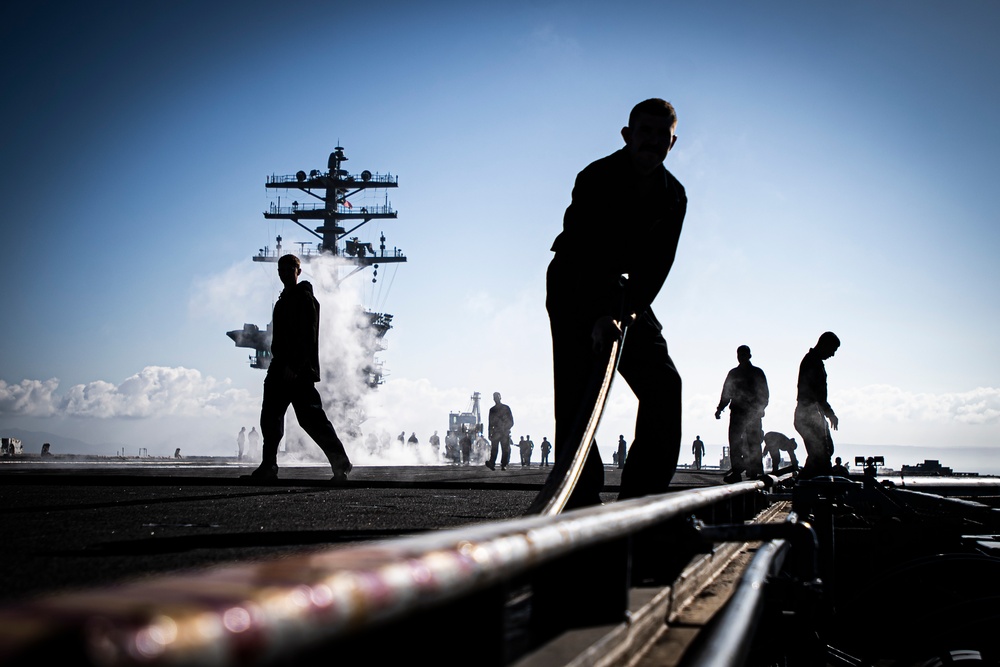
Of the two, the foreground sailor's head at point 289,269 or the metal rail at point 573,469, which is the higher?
the foreground sailor's head at point 289,269

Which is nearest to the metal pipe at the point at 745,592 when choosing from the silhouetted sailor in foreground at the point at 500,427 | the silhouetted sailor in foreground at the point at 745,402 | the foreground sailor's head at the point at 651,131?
the foreground sailor's head at the point at 651,131

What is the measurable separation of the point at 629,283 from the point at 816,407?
8.54 m

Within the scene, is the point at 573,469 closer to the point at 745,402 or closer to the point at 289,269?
the point at 289,269

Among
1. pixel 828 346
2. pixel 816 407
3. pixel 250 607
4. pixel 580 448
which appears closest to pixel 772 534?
Answer: pixel 580 448

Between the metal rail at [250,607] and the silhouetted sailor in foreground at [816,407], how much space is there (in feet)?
36.2

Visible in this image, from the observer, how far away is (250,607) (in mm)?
455

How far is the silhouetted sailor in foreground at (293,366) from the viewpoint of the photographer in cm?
864

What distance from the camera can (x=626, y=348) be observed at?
387cm

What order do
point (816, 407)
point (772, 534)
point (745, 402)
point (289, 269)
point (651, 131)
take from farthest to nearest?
point (745, 402), point (816, 407), point (289, 269), point (651, 131), point (772, 534)

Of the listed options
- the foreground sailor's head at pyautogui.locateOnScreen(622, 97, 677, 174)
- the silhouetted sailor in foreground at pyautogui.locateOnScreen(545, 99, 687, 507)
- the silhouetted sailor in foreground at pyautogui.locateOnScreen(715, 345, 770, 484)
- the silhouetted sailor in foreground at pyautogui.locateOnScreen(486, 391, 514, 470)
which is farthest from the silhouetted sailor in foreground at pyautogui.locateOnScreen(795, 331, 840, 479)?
the silhouetted sailor in foreground at pyautogui.locateOnScreen(486, 391, 514, 470)

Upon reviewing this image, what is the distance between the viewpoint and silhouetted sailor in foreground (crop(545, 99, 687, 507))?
3.76 metres

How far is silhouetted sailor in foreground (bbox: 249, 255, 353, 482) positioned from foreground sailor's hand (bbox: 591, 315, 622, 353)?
5.62 m

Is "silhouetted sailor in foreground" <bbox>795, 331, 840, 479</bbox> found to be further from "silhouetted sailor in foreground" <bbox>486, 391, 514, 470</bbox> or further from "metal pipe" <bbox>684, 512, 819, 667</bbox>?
"silhouetted sailor in foreground" <bbox>486, 391, 514, 470</bbox>

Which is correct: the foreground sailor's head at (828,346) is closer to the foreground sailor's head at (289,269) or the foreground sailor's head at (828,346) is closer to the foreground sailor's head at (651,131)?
the foreground sailor's head at (289,269)
